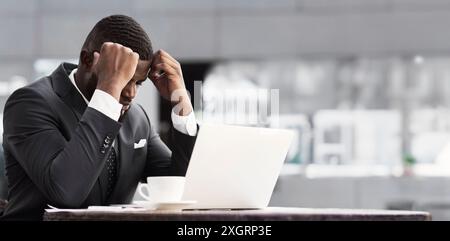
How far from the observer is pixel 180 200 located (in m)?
2.12

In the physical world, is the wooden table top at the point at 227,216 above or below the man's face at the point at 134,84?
below

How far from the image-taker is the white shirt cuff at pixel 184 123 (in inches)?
104

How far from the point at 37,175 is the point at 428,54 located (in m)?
6.72

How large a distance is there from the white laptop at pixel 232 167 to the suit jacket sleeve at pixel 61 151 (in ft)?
0.83

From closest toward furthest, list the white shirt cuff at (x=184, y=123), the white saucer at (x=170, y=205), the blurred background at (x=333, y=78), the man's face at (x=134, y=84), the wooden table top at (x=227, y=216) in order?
1. the wooden table top at (x=227, y=216)
2. the white saucer at (x=170, y=205)
3. the man's face at (x=134, y=84)
4. the white shirt cuff at (x=184, y=123)
5. the blurred background at (x=333, y=78)

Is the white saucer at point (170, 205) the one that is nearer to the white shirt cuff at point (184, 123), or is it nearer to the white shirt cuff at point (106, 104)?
the white shirt cuff at point (106, 104)

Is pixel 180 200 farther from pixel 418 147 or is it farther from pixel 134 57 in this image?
pixel 418 147

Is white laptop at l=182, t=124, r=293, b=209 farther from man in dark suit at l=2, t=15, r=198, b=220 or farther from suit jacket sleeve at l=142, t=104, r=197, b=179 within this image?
suit jacket sleeve at l=142, t=104, r=197, b=179

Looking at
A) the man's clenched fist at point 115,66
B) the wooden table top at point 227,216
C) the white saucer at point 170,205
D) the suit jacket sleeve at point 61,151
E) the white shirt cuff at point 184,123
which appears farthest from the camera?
the white shirt cuff at point 184,123

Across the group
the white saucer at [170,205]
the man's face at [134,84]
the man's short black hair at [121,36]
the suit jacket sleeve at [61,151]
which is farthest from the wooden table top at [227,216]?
the man's short black hair at [121,36]

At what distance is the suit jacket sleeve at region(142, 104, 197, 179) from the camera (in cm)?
266

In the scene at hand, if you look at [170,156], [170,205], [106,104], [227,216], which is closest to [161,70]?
[170,156]

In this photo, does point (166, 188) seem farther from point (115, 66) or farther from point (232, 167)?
→ point (115, 66)

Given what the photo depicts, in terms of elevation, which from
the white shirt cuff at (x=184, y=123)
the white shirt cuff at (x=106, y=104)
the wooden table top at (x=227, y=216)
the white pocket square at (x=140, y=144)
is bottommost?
the white pocket square at (x=140, y=144)
